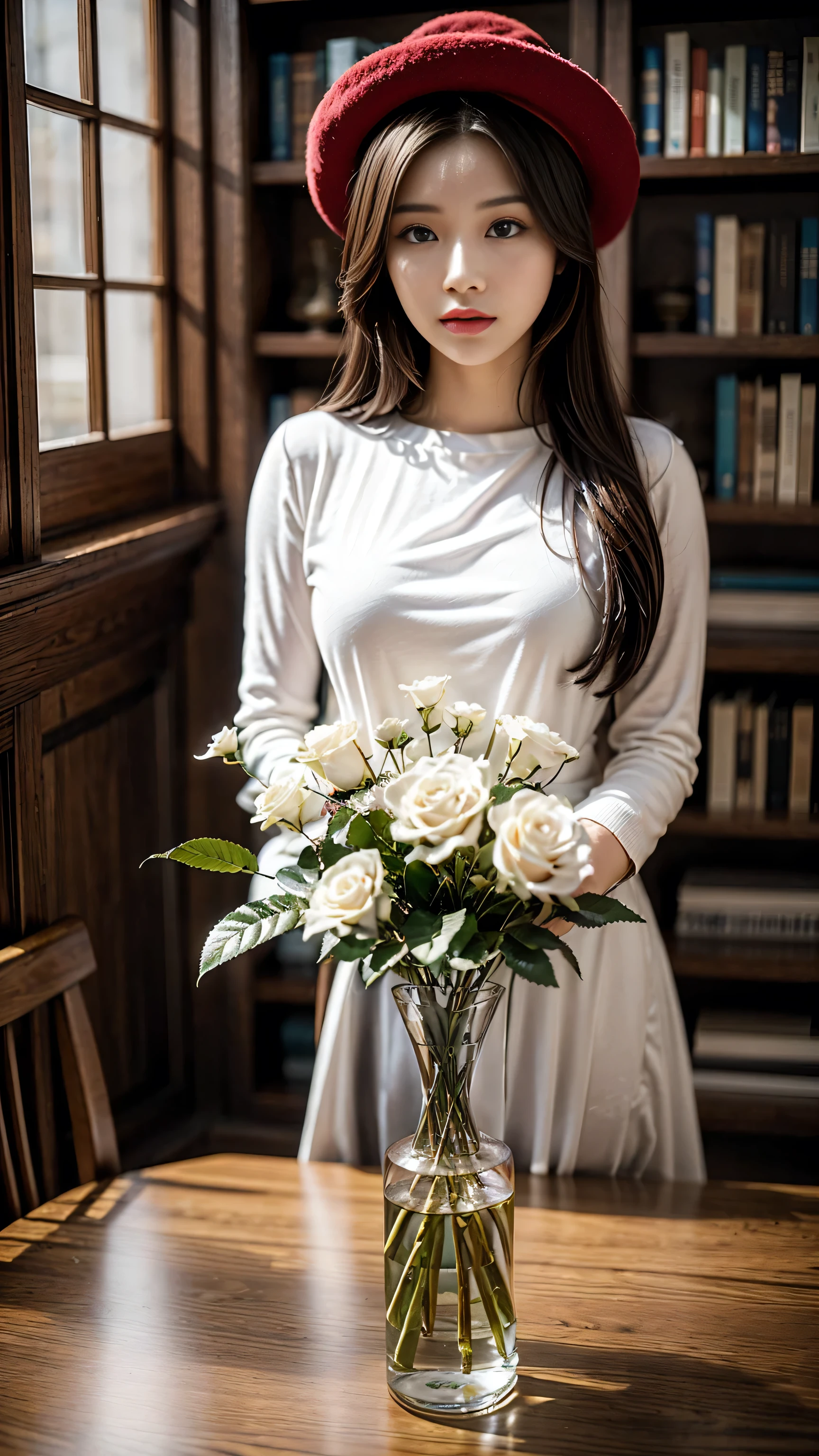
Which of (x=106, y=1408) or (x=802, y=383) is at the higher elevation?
(x=802, y=383)

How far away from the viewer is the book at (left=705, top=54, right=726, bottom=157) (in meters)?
2.15

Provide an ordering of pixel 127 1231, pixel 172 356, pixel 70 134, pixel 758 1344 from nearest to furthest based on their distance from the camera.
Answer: pixel 758 1344, pixel 127 1231, pixel 70 134, pixel 172 356

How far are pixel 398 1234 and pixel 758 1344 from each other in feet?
1.09

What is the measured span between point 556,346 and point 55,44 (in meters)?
1.26

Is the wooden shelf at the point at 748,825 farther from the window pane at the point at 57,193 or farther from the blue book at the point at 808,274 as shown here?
the window pane at the point at 57,193

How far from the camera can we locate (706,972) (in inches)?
92.2

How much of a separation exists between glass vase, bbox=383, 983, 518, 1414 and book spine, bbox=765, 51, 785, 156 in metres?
1.72

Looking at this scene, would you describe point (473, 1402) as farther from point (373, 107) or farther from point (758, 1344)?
point (373, 107)

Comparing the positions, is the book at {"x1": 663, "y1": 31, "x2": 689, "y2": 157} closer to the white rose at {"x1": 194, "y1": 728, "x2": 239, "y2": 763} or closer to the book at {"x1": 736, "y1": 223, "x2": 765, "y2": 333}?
the book at {"x1": 736, "y1": 223, "x2": 765, "y2": 333}

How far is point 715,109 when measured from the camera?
84.7 inches

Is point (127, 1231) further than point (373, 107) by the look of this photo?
No

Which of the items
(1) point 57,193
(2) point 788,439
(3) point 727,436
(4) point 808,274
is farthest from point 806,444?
(1) point 57,193

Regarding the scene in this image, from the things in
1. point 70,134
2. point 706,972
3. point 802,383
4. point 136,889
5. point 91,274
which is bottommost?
point 706,972

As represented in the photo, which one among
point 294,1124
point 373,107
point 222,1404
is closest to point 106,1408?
point 222,1404
